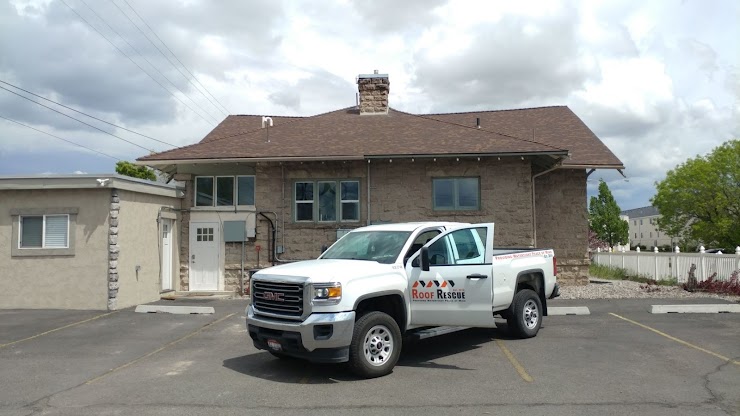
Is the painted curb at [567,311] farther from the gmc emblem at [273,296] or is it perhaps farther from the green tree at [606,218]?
the green tree at [606,218]

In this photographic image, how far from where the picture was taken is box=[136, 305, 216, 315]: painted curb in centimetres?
1365

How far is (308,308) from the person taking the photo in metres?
7.21

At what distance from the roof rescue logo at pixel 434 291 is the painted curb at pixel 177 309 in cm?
702

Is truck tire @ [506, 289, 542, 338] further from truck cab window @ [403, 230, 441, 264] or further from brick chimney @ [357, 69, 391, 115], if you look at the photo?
brick chimney @ [357, 69, 391, 115]

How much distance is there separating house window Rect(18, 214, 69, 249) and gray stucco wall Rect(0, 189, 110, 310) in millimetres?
246

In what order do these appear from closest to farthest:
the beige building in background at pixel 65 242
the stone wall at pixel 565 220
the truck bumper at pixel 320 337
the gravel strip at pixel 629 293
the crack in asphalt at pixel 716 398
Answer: the crack in asphalt at pixel 716 398
the truck bumper at pixel 320 337
the beige building in background at pixel 65 242
the gravel strip at pixel 629 293
the stone wall at pixel 565 220

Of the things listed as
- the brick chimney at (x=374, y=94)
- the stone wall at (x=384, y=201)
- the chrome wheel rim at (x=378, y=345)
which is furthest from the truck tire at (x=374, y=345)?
the brick chimney at (x=374, y=94)

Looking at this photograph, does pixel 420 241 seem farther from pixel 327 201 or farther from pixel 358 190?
pixel 327 201

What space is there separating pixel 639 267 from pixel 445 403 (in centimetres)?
1862

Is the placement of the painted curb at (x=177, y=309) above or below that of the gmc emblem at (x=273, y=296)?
below

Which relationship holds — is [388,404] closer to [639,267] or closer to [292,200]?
[292,200]

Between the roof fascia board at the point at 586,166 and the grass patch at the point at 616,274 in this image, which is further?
the grass patch at the point at 616,274

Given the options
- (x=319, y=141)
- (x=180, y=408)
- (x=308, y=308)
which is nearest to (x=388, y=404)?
(x=308, y=308)

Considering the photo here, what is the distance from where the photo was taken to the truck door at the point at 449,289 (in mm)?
8164
